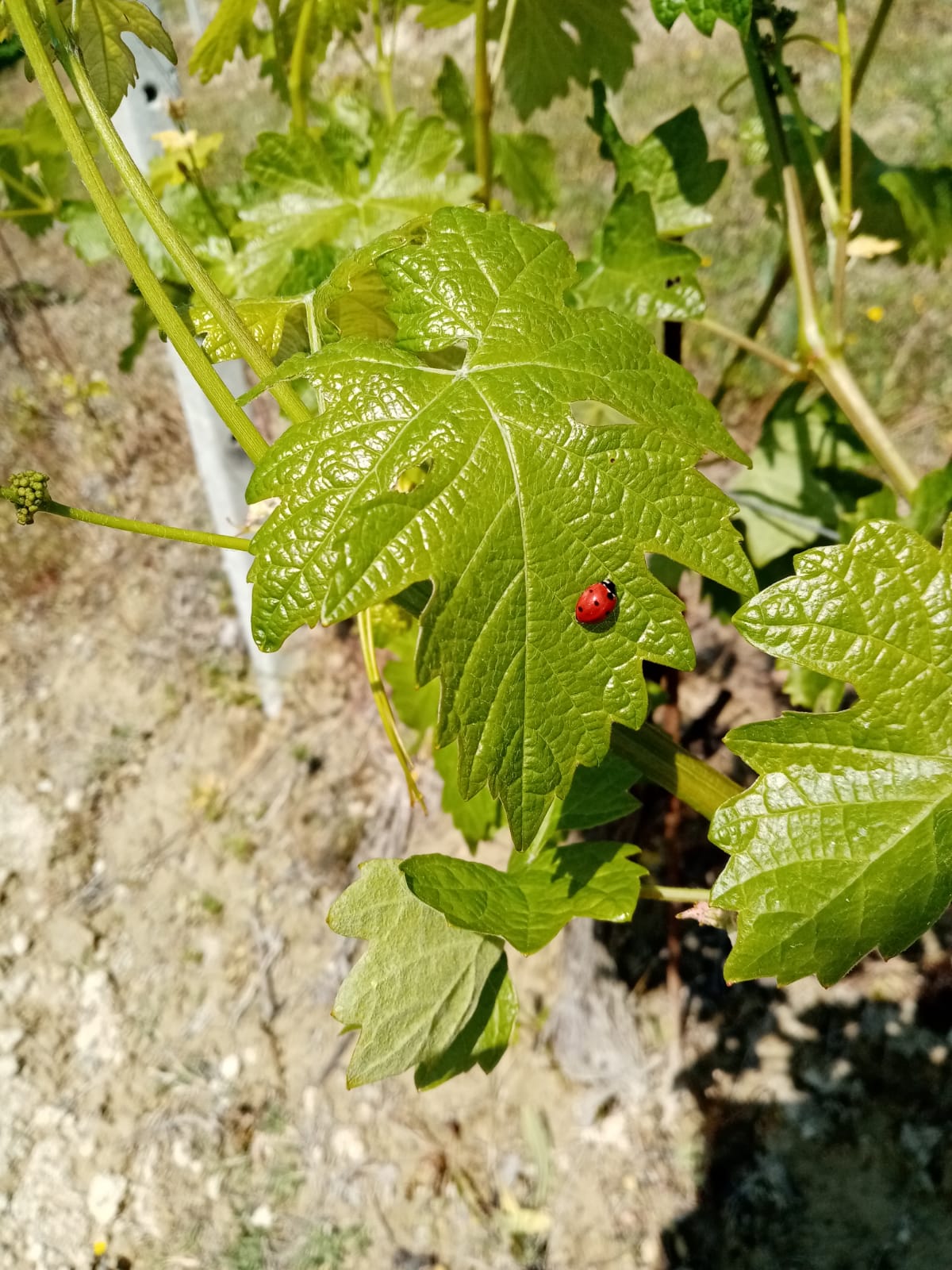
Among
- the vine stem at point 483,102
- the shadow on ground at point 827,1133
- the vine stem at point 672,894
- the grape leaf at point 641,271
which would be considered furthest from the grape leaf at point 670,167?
the shadow on ground at point 827,1133

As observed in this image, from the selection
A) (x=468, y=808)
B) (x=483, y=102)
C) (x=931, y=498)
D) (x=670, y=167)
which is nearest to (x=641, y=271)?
(x=670, y=167)

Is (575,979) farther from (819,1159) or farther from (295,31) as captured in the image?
(295,31)

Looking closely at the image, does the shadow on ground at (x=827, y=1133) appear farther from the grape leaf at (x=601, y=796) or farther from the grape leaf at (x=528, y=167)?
the grape leaf at (x=528, y=167)

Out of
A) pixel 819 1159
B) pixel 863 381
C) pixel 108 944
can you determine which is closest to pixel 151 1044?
pixel 108 944

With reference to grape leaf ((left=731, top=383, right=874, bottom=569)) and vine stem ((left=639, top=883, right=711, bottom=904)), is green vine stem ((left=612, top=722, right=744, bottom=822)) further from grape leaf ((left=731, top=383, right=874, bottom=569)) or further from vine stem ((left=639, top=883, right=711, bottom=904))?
grape leaf ((left=731, top=383, right=874, bottom=569))

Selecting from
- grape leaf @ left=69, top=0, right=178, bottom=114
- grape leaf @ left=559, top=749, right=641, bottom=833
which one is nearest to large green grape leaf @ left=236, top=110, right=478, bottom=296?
grape leaf @ left=69, top=0, right=178, bottom=114
